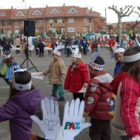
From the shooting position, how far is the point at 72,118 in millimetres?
2250

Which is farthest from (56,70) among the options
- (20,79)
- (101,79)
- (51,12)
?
(51,12)

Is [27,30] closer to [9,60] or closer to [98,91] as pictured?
[9,60]

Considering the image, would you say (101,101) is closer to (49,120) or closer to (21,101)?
(21,101)

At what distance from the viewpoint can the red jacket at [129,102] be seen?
8.97ft

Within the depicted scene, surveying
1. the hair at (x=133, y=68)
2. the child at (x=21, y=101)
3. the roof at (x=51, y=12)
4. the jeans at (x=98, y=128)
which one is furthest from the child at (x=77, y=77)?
the roof at (x=51, y=12)

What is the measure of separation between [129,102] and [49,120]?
2.90 feet

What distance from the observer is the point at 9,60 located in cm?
931

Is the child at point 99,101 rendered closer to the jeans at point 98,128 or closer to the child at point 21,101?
the jeans at point 98,128

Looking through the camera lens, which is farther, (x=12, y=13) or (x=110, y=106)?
(x=12, y=13)

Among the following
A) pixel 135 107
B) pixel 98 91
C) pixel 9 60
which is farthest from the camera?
pixel 9 60

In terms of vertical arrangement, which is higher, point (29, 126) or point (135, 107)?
point (135, 107)

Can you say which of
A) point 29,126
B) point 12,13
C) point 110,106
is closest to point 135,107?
point 29,126

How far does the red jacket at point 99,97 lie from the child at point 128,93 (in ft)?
3.20

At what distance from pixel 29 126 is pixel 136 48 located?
1365 millimetres
